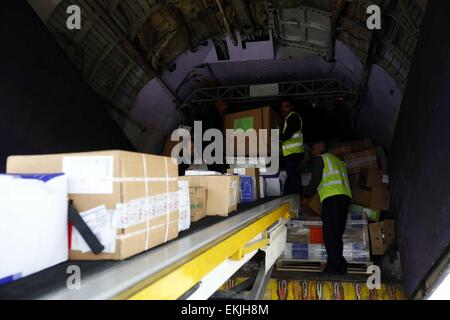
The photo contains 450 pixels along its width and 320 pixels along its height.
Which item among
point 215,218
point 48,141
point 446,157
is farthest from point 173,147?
point 446,157

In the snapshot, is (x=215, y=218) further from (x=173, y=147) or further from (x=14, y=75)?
(x=173, y=147)

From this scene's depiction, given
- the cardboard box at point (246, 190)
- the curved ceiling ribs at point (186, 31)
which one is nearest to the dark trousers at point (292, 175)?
the cardboard box at point (246, 190)

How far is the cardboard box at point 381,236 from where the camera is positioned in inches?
214

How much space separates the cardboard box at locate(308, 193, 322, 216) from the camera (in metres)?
6.03

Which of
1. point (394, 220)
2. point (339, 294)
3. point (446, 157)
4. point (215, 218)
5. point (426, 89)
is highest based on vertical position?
point (426, 89)

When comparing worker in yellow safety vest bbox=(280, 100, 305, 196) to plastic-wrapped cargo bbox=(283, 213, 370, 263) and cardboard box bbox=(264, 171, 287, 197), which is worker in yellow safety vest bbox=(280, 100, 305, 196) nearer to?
cardboard box bbox=(264, 171, 287, 197)

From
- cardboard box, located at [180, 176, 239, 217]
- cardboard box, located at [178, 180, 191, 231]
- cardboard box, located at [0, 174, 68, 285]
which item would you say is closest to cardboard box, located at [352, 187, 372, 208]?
cardboard box, located at [180, 176, 239, 217]

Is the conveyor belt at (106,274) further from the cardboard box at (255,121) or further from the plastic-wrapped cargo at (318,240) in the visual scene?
the cardboard box at (255,121)

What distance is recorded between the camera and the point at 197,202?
2824mm

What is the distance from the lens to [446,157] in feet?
9.62

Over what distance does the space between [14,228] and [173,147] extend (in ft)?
19.7

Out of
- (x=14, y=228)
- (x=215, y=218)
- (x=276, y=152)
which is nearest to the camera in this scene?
(x=14, y=228)

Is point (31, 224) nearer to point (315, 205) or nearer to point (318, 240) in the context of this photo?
Result: point (318, 240)

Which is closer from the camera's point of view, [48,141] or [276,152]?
[48,141]
